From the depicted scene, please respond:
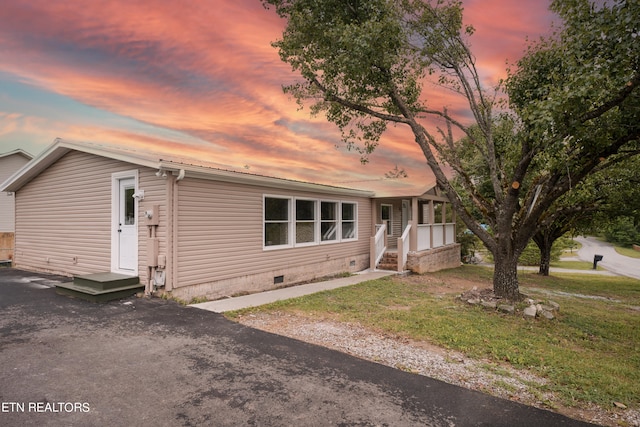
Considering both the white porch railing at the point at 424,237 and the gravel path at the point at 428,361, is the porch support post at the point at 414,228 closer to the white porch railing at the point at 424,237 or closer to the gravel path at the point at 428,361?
the white porch railing at the point at 424,237

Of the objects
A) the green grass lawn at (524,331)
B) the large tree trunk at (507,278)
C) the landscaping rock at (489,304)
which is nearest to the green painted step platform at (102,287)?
the green grass lawn at (524,331)

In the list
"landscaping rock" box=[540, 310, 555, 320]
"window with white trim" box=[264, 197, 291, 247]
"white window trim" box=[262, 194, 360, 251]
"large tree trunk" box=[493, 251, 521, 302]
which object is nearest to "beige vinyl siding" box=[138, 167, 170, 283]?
"white window trim" box=[262, 194, 360, 251]

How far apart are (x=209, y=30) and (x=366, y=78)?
488 centimetres

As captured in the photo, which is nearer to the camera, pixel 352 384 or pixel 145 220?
pixel 352 384

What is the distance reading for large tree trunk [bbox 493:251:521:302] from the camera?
7.90 m

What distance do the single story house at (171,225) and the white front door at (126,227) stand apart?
0.08 ft

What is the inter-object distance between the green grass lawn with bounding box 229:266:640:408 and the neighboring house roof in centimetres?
312

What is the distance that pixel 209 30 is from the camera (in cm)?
1005

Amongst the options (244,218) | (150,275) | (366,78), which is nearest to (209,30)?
(366,78)

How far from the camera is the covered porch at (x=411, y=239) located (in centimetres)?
1335

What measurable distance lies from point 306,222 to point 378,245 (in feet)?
13.6

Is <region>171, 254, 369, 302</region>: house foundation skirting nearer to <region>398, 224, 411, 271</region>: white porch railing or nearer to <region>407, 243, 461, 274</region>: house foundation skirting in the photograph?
<region>398, 224, 411, 271</region>: white porch railing

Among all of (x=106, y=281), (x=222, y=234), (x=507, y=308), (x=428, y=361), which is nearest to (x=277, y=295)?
(x=222, y=234)

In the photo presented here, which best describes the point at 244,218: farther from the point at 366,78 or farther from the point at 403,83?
the point at 403,83
